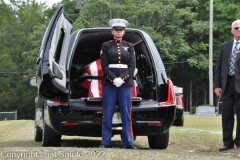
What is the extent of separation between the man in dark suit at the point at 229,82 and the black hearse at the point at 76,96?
902 mm

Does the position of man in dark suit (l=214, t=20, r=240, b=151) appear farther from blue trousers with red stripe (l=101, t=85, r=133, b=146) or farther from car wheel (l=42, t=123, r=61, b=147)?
car wheel (l=42, t=123, r=61, b=147)

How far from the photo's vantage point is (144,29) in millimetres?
46531

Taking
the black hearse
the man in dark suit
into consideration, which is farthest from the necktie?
the black hearse

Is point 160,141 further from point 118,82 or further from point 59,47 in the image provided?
point 59,47

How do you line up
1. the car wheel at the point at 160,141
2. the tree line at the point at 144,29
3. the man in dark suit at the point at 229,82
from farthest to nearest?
the tree line at the point at 144,29
the car wheel at the point at 160,141
the man in dark suit at the point at 229,82

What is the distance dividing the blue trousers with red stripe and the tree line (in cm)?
3651

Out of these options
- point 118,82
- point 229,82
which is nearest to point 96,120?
point 118,82

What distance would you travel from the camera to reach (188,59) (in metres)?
52.0

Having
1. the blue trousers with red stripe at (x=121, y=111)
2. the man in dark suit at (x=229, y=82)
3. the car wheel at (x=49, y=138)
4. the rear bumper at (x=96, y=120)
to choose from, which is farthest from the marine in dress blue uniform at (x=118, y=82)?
the man in dark suit at (x=229, y=82)

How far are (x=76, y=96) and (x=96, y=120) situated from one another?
85cm

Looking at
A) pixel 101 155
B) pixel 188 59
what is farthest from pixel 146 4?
pixel 101 155

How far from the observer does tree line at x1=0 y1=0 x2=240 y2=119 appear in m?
47.8

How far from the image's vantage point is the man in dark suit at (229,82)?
8805 mm

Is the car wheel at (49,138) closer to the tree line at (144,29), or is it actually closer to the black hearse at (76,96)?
the black hearse at (76,96)
